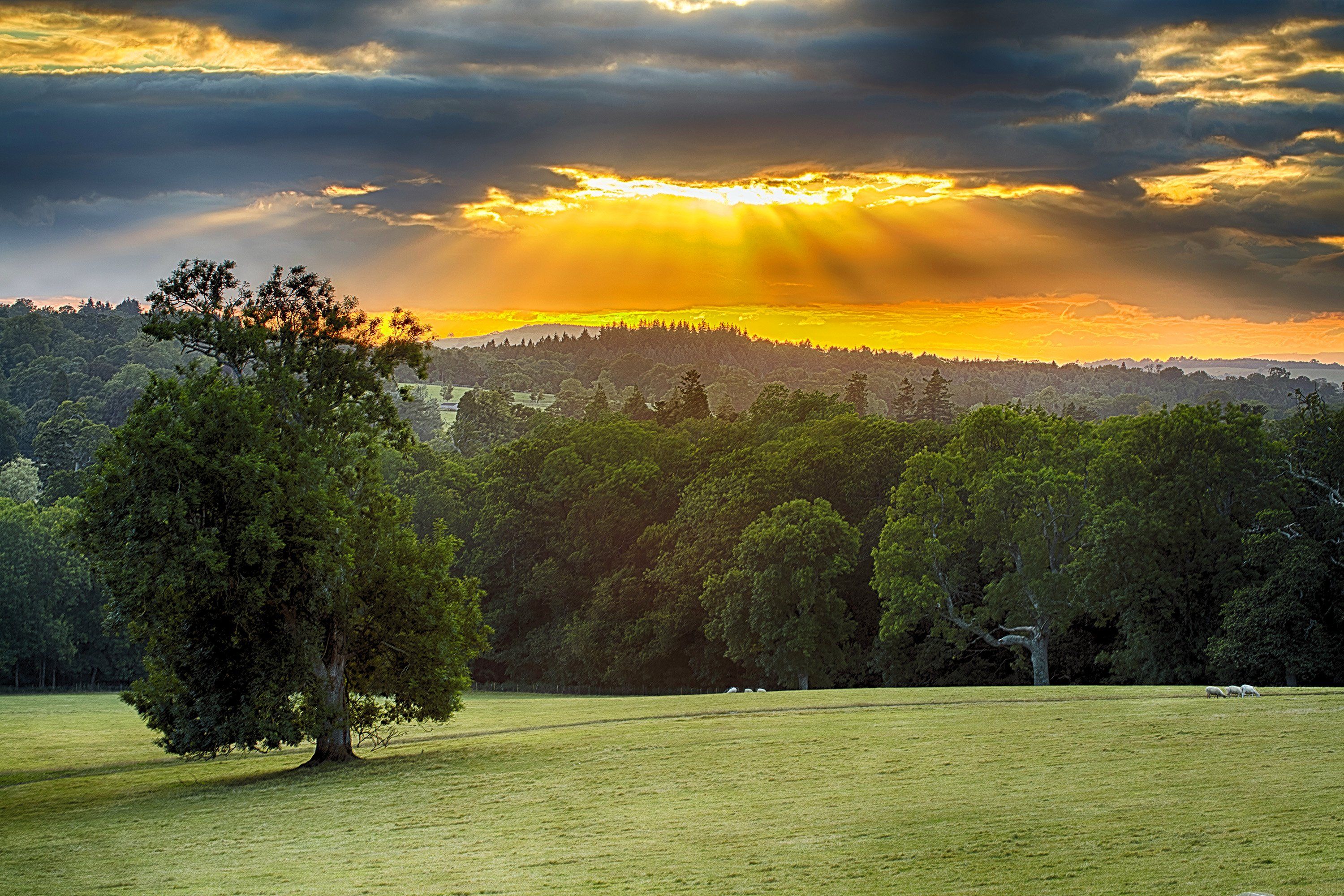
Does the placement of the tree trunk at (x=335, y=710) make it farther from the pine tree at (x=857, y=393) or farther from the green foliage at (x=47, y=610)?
the pine tree at (x=857, y=393)

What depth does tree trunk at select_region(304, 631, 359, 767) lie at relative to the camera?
1409 inches

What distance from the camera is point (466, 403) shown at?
18050 centimetres

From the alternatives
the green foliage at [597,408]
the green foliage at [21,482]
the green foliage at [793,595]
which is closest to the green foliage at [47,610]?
the green foliage at [21,482]

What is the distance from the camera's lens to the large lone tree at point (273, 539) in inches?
1267

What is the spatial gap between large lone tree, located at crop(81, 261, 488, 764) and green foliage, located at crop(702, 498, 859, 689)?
1340 inches

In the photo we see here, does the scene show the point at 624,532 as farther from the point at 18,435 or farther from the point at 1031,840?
the point at 18,435

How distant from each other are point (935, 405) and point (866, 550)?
263ft

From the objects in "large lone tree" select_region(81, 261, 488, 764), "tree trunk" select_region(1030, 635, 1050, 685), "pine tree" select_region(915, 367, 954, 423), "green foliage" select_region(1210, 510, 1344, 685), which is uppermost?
"pine tree" select_region(915, 367, 954, 423)

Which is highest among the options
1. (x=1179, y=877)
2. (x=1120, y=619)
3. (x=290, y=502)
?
(x=290, y=502)

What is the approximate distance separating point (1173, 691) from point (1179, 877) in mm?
27718

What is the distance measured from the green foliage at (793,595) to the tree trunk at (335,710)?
120 feet

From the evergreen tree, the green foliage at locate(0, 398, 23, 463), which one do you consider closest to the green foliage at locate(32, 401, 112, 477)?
the green foliage at locate(0, 398, 23, 463)

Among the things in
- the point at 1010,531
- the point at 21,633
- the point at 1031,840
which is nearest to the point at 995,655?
the point at 1010,531

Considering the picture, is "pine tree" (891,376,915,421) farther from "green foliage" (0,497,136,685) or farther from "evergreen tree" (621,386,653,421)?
"green foliage" (0,497,136,685)
